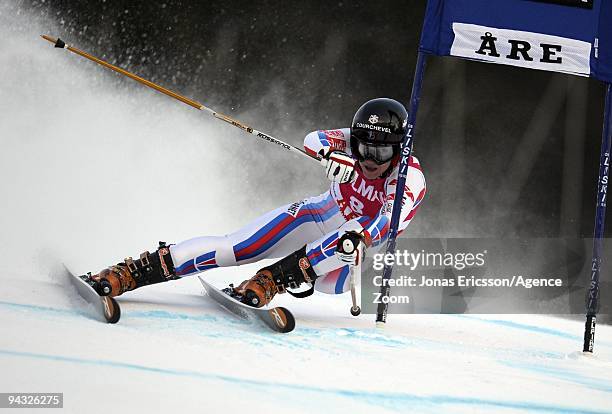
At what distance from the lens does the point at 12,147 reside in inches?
271

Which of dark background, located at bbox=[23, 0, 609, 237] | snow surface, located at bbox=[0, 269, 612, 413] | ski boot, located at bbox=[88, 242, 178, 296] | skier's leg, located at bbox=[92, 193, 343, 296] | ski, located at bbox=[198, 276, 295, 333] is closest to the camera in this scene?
snow surface, located at bbox=[0, 269, 612, 413]

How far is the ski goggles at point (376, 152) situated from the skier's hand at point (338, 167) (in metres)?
0.15

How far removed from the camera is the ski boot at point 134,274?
4.07 m

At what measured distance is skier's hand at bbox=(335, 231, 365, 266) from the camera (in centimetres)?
390

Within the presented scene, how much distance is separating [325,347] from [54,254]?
228 centimetres

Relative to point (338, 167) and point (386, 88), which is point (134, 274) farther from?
point (386, 88)

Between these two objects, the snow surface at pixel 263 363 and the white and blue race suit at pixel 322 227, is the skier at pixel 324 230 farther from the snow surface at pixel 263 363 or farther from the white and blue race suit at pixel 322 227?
the snow surface at pixel 263 363

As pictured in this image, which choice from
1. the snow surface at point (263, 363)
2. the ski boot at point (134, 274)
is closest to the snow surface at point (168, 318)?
the snow surface at point (263, 363)

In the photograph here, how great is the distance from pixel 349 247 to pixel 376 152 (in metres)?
0.60

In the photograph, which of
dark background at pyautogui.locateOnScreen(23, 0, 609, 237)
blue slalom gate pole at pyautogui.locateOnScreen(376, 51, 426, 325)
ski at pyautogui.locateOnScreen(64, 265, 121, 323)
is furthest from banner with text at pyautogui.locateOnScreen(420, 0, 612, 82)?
dark background at pyautogui.locateOnScreen(23, 0, 609, 237)

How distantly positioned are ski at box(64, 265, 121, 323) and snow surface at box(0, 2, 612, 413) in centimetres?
5

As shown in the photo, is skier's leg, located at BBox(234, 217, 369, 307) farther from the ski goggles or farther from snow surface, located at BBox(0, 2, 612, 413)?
the ski goggles

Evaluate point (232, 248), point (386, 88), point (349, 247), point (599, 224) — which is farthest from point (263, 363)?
point (386, 88)

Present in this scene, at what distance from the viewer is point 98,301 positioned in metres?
3.78
